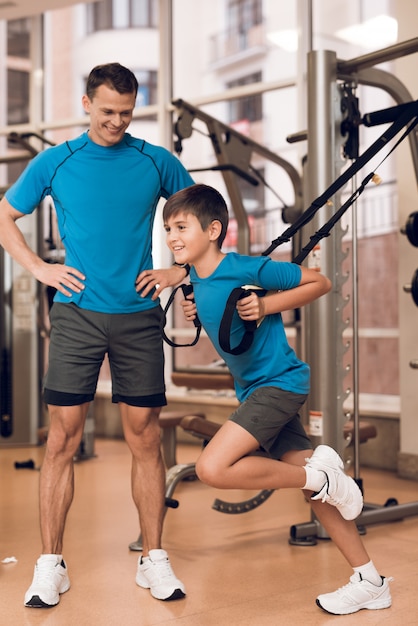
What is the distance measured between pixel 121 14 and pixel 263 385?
17.2 feet

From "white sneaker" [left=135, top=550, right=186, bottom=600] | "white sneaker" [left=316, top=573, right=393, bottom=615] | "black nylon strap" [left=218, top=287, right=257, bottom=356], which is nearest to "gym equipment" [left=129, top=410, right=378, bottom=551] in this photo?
"white sneaker" [left=135, top=550, right=186, bottom=600]

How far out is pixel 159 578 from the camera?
253cm

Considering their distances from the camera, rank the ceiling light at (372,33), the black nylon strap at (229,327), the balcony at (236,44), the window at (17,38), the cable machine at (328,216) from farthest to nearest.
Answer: the window at (17,38), the balcony at (236,44), the ceiling light at (372,33), the cable machine at (328,216), the black nylon strap at (229,327)

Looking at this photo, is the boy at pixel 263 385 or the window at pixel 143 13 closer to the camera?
the boy at pixel 263 385

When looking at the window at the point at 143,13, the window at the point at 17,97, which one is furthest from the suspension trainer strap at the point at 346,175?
the window at the point at 17,97

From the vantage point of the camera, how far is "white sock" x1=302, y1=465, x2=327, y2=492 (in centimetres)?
227

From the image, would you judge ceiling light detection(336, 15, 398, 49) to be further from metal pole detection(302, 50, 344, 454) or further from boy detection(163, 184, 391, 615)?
boy detection(163, 184, 391, 615)

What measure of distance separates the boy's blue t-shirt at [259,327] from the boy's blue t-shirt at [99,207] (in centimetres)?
25

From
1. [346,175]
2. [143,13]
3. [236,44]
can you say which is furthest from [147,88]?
[346,175]

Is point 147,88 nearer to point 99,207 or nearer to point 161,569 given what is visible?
point 99,207

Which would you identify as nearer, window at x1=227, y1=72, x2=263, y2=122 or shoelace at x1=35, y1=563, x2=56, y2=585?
shoelace at x1=35, y1=563, x2=56, y2=585

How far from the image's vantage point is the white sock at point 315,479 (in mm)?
2271

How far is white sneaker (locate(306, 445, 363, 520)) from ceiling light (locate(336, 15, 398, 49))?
145 inches

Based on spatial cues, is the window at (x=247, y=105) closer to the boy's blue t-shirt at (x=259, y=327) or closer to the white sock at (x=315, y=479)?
the boy's blue t-shirt at (x=259, y=327)
